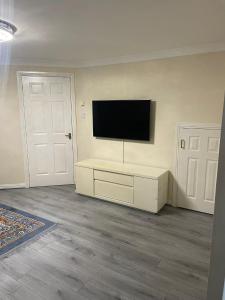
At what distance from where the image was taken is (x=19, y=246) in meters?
2.54

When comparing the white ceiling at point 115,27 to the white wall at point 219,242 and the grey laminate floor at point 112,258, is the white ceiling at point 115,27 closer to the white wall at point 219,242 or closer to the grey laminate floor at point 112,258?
the white wall at point 219,242

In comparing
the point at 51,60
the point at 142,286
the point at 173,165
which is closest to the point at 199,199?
the point at 173,165

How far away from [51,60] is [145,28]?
224 cm

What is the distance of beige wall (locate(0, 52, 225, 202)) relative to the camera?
305cm

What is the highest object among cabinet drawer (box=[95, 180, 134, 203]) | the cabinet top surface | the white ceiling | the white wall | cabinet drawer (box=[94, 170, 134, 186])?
the white ceiling

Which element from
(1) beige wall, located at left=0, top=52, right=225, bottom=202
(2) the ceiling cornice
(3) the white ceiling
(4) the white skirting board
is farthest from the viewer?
(4) the white skirting board

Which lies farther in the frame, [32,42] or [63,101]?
[63,101]

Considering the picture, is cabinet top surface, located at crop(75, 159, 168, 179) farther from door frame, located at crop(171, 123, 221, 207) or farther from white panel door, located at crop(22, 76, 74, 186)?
white panel door, located at crop(22, 76, 74, 186)

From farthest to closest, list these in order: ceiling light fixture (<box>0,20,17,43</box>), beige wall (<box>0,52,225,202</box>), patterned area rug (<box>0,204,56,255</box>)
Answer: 1. beige wall (<box>0,52,225,202</box>)
2. patterned area rug (<box>0,204,56,255</box>)
3. ceiling light fixture (<box>0,20,17,43</box>)

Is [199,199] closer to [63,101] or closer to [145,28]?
[145,28]

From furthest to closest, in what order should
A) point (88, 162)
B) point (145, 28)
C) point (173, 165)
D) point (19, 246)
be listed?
point (88, 162) < point (173, 165) < point (19, 246) < point (145, 28)

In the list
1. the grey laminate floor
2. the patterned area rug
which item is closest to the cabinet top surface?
the grey laminate floor

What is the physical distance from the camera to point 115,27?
228 cm

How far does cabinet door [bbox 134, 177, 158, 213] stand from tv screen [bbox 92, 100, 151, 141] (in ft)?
2.37
